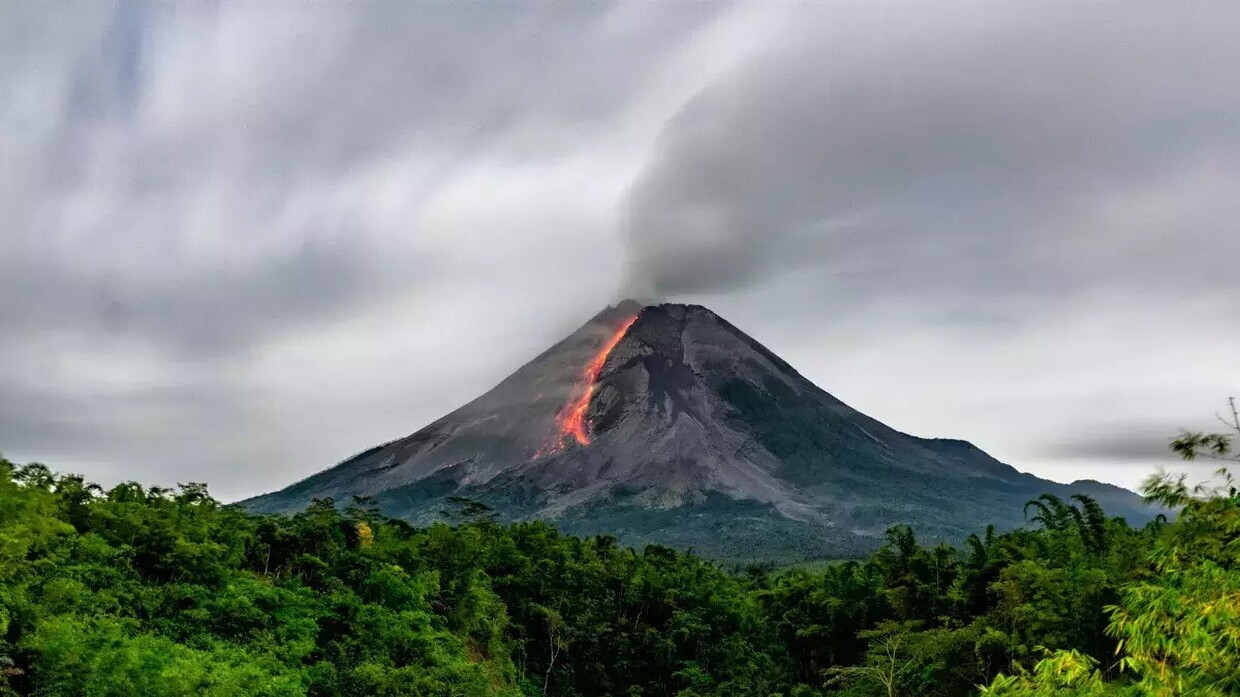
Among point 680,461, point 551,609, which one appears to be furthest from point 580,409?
point 551,609

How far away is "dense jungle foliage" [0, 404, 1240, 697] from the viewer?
6898mm

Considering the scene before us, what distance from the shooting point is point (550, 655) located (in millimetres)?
30438

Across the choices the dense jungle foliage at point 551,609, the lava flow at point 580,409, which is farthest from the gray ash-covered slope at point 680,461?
the dense jungle foliage at point 551,609

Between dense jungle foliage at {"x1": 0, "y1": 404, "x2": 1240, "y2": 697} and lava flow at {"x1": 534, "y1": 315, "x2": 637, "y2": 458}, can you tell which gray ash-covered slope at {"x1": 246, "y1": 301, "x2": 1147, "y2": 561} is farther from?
dense jungle foliage at {"x1": 0, "y1": 404, "x2": 1240, "y2": 697}

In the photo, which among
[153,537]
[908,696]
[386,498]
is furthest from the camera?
[386,498]

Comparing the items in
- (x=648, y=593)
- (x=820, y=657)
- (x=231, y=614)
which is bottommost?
(x=820, y=657)

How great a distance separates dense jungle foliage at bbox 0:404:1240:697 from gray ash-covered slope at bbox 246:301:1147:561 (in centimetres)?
6785

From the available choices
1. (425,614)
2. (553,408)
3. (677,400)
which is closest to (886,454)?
(677,400)

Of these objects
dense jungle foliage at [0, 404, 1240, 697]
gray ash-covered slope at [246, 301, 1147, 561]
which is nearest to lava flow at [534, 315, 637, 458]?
gray ash-covered slope at [246, 301, 1147, 561]

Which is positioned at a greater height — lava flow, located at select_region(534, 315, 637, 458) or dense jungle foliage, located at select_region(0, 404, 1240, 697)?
lava flow, located at select_region(534, 315, 637, 458)

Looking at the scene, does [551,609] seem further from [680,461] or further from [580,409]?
[580,409]

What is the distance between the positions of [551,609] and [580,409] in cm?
12711

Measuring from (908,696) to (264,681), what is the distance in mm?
17400

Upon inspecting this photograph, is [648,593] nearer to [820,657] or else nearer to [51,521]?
[820,657]
